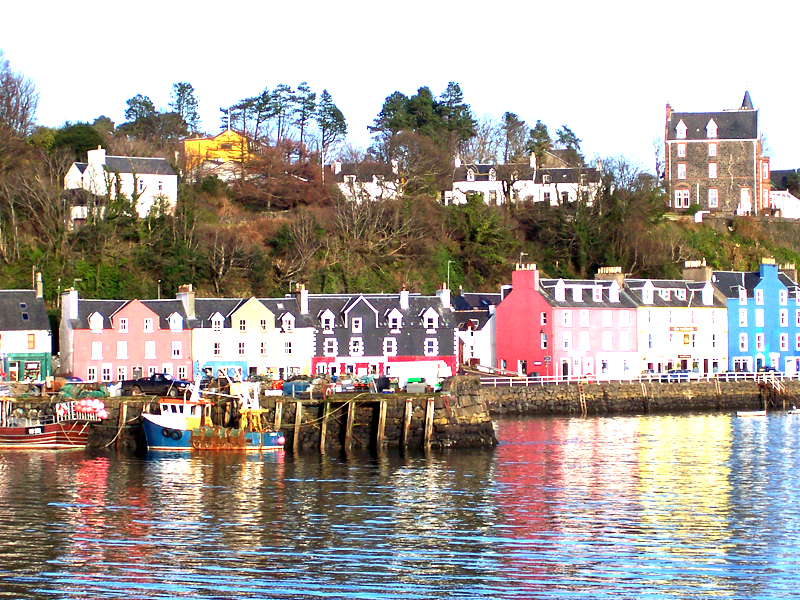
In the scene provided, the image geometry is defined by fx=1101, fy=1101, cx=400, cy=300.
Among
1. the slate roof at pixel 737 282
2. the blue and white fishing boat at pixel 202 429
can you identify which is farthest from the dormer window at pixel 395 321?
the slate roof at pixel 737 282

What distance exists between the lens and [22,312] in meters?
60.0

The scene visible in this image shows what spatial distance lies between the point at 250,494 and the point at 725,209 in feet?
247

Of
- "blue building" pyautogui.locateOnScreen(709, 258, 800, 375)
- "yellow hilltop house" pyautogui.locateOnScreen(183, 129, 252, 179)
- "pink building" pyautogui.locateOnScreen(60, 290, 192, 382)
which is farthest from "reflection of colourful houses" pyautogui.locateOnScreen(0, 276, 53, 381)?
"blue building" pyautogui.locateOnScreen(709, 258, 800, 375)

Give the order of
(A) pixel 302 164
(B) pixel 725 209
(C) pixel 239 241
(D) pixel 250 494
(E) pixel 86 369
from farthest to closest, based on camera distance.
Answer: (B) pixel 725 209 < (A) pixel 302 164 < (C) pixel 239 241 < (E) pixel 86 369 < (D) pixel 250 494

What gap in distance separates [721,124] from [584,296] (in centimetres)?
3734

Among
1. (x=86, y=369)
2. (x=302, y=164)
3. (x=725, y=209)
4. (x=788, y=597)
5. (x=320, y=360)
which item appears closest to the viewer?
(x=788, y=597)

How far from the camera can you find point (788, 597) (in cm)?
2205

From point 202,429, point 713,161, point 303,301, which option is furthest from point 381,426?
point 713,161

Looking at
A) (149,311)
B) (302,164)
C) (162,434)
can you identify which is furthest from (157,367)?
(302,164)

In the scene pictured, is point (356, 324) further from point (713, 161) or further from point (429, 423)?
point (713, 161)

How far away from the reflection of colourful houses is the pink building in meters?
1.05

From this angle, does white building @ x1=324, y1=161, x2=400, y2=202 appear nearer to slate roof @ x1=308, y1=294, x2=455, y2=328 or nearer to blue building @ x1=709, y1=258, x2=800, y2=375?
slate roof @ x1=308, y1=294, x2=455, y2=328

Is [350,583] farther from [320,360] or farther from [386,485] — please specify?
[320,360]

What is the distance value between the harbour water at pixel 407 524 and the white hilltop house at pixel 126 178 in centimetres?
3190
